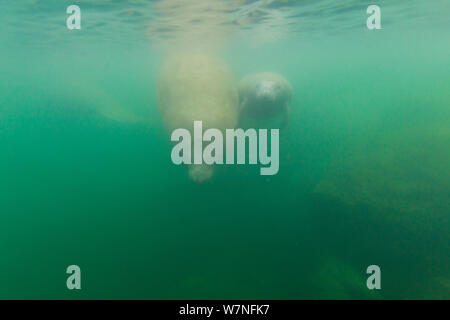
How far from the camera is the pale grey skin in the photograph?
7.10 m

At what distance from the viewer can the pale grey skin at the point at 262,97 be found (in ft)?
23.3

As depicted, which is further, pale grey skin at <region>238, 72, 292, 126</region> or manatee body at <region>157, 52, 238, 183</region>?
pale grey skin at <region>238, 72, 292, 126</region>

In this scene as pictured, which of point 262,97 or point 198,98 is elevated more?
point 262,97

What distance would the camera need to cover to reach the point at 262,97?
708 centimetres

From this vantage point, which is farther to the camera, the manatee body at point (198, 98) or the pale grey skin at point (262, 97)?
the pale grey skin at point (262, 97)

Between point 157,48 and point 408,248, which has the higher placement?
point 157,48

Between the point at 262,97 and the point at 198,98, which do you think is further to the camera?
the point at 262,97

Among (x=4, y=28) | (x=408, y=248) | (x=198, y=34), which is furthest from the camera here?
(x=198, y=34)
